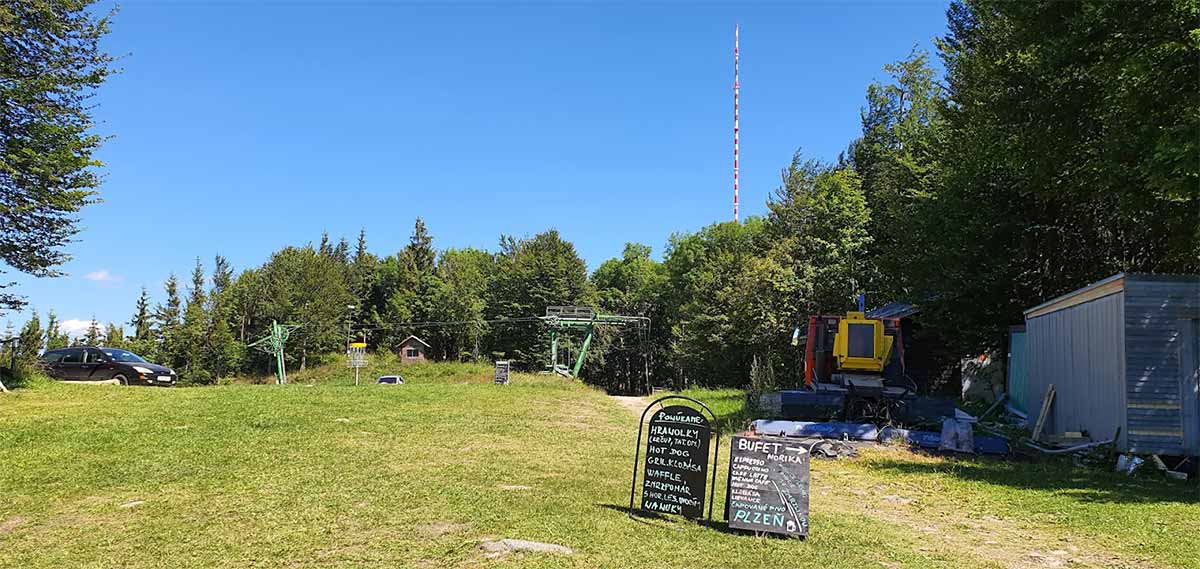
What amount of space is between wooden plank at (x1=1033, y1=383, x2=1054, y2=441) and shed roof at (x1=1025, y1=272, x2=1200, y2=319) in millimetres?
1539

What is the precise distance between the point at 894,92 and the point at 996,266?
23981 mm

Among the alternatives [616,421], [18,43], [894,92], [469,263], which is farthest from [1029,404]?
[469,263]

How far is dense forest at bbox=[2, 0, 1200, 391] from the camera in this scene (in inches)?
473

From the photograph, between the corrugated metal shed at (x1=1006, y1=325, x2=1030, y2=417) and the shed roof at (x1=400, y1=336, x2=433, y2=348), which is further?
the shed roof at (x1=400, y1=336, x2=433, y2=348)

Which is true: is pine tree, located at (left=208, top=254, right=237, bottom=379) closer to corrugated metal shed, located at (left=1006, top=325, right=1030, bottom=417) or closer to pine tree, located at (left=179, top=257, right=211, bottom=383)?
pine tree, located at (left=179, top=257, right=211, bottom=383)

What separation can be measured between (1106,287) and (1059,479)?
369cm

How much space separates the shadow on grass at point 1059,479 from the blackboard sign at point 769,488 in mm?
3992

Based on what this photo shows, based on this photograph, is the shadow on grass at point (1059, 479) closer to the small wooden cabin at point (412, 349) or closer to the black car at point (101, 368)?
the black car at point (101, 368)

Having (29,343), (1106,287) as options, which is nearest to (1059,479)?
(1106,287)

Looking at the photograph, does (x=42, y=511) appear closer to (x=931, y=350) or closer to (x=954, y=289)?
(x=954, y=289)

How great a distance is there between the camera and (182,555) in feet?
18.6

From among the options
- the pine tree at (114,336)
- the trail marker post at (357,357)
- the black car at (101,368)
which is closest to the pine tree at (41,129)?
the black car at (101,368)

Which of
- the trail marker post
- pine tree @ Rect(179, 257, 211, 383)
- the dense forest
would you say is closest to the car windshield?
the dense forest

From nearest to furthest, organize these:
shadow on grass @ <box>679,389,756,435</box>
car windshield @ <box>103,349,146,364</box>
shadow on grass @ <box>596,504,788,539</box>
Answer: shadow on grass @ <box>596,504,788,539</box>, shadow on grass @ <box>679,389,756,435</box>, car windshield @ <box>103,349,146,364</box>
